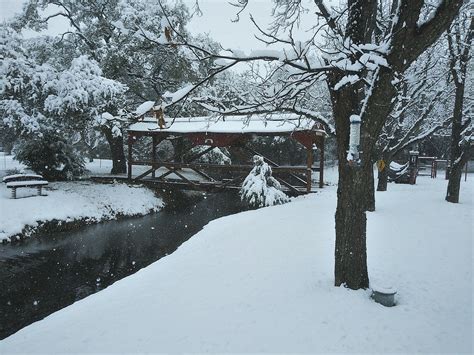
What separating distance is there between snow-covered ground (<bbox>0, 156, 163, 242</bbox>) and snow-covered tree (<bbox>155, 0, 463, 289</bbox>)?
8.96m

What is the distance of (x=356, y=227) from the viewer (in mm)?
4172

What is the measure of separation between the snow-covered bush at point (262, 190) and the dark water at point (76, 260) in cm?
165

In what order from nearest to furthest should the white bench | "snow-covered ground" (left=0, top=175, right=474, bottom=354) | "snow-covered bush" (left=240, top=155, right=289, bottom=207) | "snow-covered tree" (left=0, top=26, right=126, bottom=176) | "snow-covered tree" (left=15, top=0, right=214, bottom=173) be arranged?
"snow-covered ground" (left=0, top=175, right=474, bottom=354), the white bench, "snow-covered tree" (left=0, top=26, right=126, bottom=176), "snow-covered bush" (left=240, top=155, right=289, bottom=207), "snow-covered tree" (left=15, top=0, right=214, bottom=173)

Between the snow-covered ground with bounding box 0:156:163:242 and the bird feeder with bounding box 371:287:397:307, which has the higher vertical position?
the bird feeder with bounding box 371:287:397:307

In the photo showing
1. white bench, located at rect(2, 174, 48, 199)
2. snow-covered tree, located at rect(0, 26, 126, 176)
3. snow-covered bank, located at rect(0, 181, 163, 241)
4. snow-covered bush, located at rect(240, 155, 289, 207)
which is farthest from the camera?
snow-covered bush, located at rect(240, 155, 289, 207)

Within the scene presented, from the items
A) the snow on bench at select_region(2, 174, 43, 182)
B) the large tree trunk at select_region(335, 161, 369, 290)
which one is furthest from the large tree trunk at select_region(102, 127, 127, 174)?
the large tree trunk at select_region(335, 161, 369, 290)

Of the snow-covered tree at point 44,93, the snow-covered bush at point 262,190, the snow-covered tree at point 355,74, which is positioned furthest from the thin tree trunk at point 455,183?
the snow-covered tree at point 44,93

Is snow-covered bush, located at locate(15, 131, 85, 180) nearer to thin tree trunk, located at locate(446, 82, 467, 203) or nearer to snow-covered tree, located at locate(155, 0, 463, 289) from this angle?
snow-covered tree, located at locate(155, 0, 463, 289)

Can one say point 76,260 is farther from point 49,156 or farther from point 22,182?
point 49,156

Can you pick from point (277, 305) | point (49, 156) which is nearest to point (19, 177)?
point (49, 156)

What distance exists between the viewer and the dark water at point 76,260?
19.6 feet

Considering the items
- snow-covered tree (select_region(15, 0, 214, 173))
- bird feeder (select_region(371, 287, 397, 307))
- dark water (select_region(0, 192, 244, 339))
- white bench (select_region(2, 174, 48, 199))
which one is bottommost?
dark water (select_region(0, 192, 244, 339))

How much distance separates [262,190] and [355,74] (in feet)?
30.0

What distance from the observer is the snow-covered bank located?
10.2m
